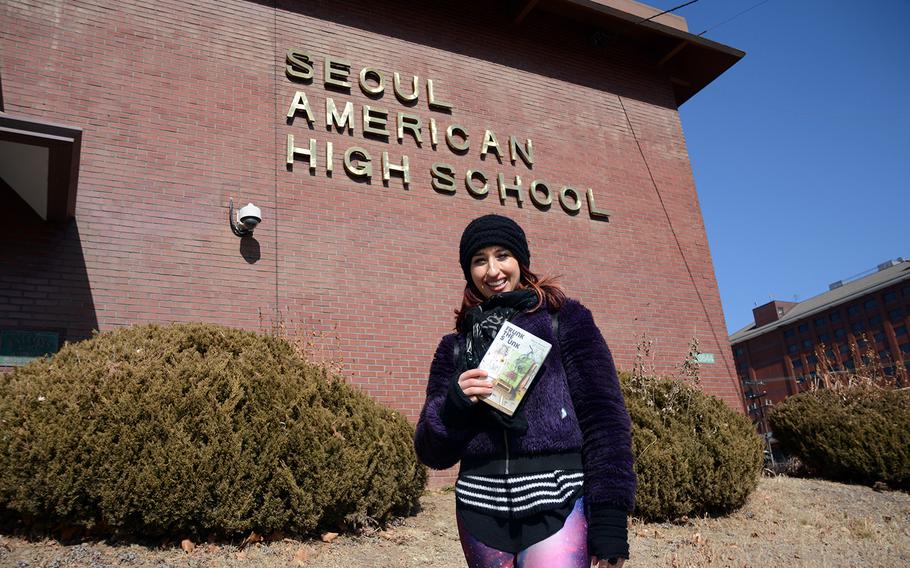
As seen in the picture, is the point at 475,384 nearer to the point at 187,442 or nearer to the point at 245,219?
the point at 187,442

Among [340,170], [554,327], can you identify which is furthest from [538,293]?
[340,170]

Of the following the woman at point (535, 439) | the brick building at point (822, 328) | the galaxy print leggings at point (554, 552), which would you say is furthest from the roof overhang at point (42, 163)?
the brick building at point (822, 328)

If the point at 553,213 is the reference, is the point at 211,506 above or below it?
below

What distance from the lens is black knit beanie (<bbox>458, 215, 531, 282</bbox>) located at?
2371mm

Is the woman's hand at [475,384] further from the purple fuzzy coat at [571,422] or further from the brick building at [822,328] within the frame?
the brick building at [822,328]

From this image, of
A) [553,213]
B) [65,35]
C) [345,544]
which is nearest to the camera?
[345,544]

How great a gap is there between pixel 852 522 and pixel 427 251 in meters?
5.88

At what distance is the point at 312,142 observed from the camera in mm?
8969

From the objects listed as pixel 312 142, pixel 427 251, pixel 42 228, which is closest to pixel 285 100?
pixel 312 142

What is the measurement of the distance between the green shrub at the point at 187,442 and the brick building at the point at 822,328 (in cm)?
5159

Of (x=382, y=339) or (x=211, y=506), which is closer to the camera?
(x=211, y=506)

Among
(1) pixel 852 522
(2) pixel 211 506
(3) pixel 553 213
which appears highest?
(3) pixel 553 213

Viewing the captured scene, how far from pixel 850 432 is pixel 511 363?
8.53 m

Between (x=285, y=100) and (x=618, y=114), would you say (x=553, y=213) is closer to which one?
(x=618, y=114)
